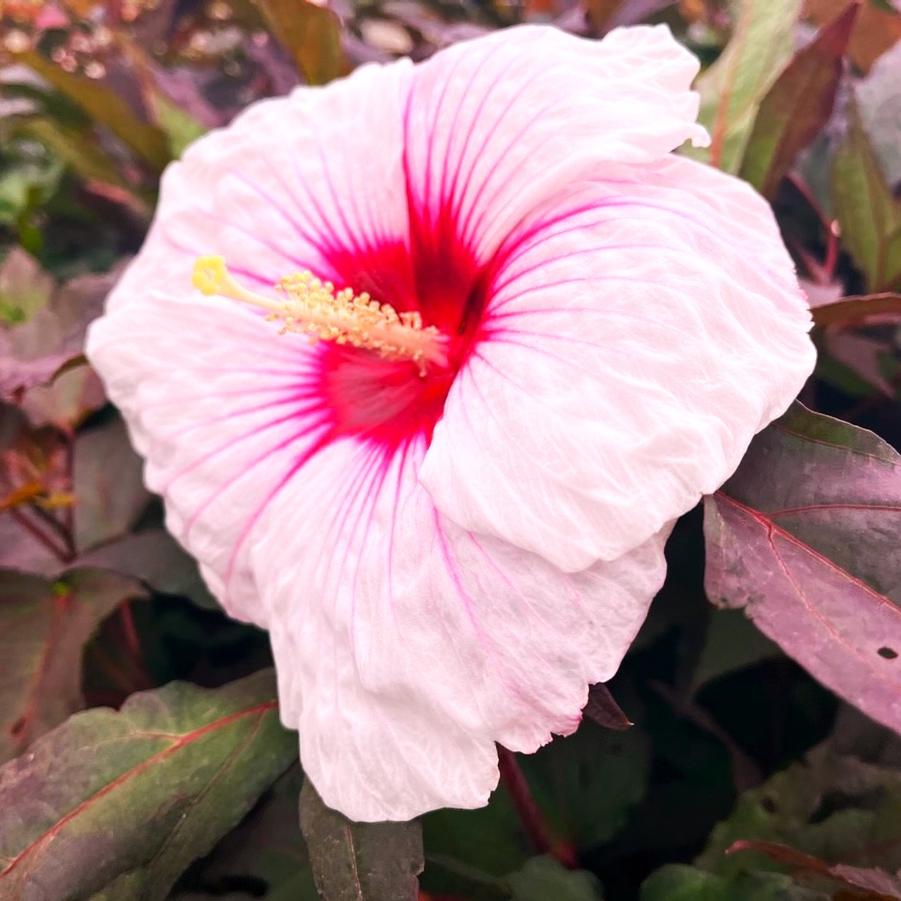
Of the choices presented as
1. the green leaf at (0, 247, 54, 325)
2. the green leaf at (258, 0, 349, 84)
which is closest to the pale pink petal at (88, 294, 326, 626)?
the green leaf at (0, 247, 54, 325)

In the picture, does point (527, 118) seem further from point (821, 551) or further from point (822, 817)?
point (822, 817)

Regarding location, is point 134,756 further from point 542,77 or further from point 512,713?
point 542,77

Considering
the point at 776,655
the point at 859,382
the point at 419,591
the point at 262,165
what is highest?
the point at 262,165

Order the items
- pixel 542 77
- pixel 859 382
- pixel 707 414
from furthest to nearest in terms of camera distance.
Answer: pixel 859 382, pixel 542 77, pixel 707 414

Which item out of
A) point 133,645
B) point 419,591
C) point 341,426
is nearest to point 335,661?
point 419,591

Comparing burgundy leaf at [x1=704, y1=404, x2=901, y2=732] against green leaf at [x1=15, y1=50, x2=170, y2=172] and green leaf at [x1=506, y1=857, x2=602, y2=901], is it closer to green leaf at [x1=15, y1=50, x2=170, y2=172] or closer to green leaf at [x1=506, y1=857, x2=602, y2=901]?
green leaf at [x1=506, y1=857, x2=602, y2=901]

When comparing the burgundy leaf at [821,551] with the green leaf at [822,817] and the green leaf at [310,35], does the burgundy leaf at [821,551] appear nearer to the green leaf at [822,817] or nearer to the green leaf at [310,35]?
the green leaf at [822,817]
